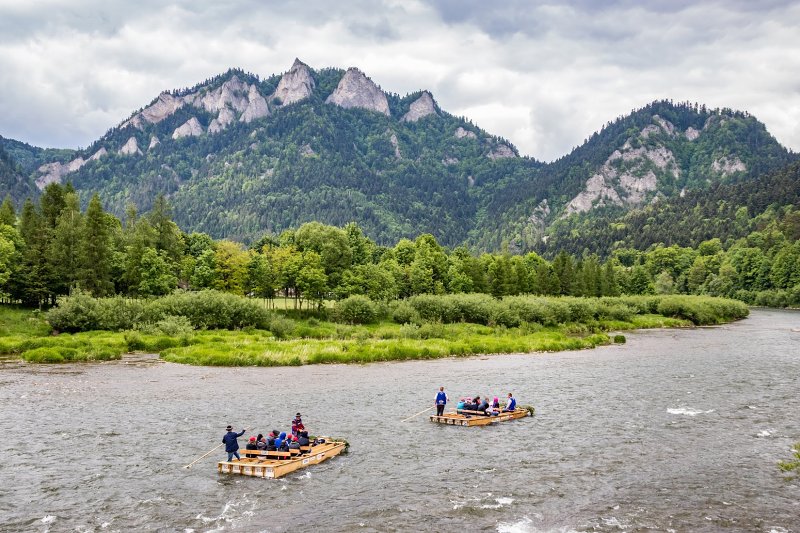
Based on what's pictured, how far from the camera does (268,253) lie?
140m

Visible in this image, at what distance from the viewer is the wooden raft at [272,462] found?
3288 cm

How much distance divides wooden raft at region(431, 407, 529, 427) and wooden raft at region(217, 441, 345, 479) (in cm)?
1198

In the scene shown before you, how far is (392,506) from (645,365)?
56.2 metres

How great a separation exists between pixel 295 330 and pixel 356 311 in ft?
46.3

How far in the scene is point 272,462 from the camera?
110 feet

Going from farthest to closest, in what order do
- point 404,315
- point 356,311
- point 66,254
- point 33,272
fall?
point 404,315 < point 356,311 < point 66,254 < point 33,272

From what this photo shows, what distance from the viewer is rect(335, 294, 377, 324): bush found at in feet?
364

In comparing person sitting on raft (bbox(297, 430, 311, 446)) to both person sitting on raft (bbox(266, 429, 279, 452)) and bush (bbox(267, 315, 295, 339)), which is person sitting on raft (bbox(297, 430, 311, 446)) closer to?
person sitting on raft (bbox(266, 429, 279, 452))

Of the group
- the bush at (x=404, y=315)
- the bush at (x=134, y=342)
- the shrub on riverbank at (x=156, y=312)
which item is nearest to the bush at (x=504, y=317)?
the bush at (x=404, y=315)

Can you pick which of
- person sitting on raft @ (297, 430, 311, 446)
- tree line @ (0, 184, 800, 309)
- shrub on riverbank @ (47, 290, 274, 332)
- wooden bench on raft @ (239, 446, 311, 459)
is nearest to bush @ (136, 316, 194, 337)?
shrub on riverbank @ (47, 290, 274, 332)

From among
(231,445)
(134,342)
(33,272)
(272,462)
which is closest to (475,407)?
(272,462)

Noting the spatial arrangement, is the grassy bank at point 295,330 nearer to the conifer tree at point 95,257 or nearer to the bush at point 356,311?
the bush at point 356,311

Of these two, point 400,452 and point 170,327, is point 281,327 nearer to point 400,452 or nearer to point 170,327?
point 170,327

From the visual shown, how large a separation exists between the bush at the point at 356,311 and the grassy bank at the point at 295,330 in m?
0.19
